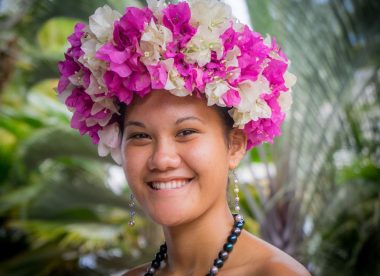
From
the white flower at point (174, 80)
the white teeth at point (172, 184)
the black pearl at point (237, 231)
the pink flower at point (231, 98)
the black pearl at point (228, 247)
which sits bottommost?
the black pearl at point (228, 247)

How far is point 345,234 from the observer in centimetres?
626

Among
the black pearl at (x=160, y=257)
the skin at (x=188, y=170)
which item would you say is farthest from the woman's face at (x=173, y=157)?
the black pearl at (x=160, y=257)

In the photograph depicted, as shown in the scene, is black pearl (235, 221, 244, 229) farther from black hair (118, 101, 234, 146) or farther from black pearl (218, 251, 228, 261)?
black hair (118, 101, 234, 146)

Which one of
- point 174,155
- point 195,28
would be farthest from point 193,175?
point 195,28

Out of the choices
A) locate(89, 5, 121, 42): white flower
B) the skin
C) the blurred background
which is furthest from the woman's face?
the blurred background

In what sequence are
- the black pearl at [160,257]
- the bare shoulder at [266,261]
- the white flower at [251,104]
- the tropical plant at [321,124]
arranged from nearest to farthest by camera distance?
the bare shoulder at [266,261]
the white flower at [251,104]
the black pearl at [160,257]
the tropical plant at [321,124]

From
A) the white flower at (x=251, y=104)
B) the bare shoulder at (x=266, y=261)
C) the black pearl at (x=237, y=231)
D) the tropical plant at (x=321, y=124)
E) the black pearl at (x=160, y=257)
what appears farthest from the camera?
the tropical plant at (x=321, y=124)

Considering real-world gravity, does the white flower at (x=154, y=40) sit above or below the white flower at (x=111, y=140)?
above

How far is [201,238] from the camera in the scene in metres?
2.20

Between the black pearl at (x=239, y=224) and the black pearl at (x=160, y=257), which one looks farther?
the black pearl at (x=160, y=257)

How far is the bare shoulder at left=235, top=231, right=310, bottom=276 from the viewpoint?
1995mm

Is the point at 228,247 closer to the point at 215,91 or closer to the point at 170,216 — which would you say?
the point at 170,216

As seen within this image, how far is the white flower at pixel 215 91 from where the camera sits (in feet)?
6.66

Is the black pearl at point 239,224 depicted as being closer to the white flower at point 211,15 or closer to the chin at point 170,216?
the chin at point 170,216
